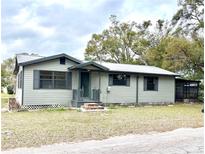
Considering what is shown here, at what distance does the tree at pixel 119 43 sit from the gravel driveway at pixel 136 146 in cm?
3053

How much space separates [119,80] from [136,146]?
1354 cm

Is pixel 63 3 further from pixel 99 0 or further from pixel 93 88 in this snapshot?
pixel 93 88

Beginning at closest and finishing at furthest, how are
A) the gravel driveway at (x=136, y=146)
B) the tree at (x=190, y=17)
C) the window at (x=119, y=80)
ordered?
the gravel driveway at (x=136, y=146), the window at (x=119, y=80), the tree at (x=190, y=17)

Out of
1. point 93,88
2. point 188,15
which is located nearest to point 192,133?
point 93,88

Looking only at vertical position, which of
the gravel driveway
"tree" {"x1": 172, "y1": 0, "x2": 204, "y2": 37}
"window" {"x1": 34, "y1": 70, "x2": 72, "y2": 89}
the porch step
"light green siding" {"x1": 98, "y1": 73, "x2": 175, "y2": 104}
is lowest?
the gravel driveway

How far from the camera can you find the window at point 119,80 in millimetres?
19969

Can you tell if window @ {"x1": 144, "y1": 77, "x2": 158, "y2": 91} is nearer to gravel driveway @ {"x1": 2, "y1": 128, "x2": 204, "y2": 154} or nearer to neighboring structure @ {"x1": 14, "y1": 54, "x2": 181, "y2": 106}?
neighboring structure @ {"x1": 14, "y1": 54, "x2": 181, "y2": 106}

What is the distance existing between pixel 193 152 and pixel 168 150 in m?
0.53

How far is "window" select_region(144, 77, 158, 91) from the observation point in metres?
21.3

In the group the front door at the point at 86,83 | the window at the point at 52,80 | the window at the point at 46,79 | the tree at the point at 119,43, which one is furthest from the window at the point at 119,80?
the tree at the point at 119,43

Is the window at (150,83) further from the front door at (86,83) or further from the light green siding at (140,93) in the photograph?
the front door at (86,83)

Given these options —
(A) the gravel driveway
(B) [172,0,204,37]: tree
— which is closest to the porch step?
(A) the gravel driveway

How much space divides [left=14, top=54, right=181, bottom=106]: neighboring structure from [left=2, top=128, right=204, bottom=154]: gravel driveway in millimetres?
9787

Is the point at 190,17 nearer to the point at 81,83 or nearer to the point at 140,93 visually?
the point at 140,93
